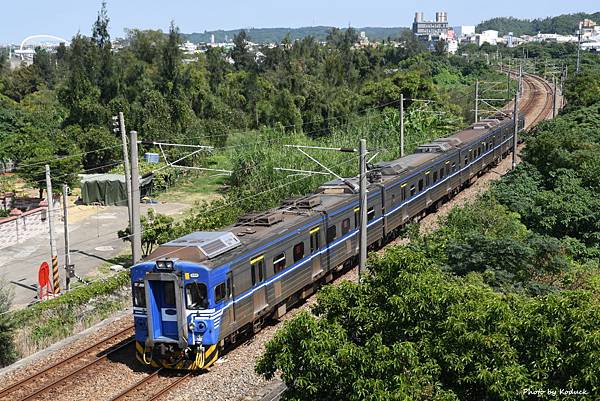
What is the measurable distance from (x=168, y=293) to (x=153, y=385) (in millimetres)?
1917

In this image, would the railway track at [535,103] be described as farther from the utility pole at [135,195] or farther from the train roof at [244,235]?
the utility pole at [135,195]

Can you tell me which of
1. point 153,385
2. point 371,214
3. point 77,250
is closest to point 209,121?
point 77,250

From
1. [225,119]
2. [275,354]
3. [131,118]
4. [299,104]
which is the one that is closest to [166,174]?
[131,118]

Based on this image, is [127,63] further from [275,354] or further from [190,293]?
[275,354]

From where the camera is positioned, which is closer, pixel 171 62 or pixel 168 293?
pixel 168 293

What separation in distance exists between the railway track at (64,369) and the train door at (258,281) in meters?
3.31

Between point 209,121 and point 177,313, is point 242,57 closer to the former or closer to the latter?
point 209,121

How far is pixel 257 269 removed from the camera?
16109mm

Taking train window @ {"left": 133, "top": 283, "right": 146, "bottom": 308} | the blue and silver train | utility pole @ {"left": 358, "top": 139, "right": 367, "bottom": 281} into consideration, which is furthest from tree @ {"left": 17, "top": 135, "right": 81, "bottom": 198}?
train window @ {"left": 133, "top": 283, "right": 146, "bottom": 308}

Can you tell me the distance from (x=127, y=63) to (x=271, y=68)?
2862 centimetres

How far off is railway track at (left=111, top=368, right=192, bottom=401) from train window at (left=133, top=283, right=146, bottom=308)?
1543 mm

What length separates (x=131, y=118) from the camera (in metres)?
47.1

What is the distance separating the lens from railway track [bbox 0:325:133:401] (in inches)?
563

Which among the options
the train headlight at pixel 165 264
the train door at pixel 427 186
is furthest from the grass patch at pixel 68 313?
the train door at pixel 427 186
